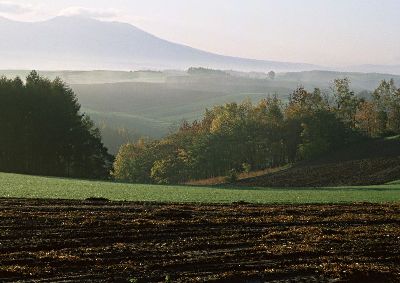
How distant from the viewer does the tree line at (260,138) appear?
10494cm

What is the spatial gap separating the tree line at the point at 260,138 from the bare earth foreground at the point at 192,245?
77156mm

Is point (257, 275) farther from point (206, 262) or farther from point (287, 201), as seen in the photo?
point (287, 201)

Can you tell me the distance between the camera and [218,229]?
20.9 meters

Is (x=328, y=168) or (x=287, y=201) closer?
(x=287, y=201)

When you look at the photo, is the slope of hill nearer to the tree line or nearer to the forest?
the forest

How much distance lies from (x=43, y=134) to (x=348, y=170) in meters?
41.7

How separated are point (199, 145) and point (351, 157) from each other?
3374 cm

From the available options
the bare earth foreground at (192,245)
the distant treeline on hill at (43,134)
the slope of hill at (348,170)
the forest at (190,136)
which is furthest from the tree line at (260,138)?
the bare earth foreground at (192,245)

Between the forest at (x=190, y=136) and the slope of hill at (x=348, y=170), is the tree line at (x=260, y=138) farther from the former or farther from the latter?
the slope of hill at (x=348, y=170)

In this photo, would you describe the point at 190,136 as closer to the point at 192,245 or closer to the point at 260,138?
the point at 260,138

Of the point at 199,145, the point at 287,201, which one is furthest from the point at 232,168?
the point at 287,201

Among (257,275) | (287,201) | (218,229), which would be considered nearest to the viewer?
(257,275)

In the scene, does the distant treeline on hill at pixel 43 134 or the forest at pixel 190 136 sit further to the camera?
the forest at pixel 190 136

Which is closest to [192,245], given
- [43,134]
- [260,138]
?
[43,134]
